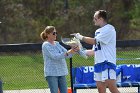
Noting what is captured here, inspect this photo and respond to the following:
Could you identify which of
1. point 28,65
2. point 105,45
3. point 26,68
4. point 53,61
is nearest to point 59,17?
point 28,65

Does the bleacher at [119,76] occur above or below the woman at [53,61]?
below

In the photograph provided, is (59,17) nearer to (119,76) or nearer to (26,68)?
(26,68)

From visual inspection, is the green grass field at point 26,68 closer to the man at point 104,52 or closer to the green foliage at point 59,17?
the man at point 104,52

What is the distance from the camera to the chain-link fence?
1059 centimetres

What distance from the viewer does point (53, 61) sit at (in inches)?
340

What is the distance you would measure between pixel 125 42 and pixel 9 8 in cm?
1868

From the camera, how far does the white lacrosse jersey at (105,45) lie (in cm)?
829

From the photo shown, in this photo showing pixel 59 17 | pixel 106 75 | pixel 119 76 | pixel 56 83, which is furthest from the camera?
pixel 59 17

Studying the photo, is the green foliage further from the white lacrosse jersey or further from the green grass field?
the white lacrosse jersey

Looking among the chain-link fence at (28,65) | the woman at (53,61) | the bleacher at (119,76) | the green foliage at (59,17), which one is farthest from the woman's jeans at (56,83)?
the green foliage at (59,17)

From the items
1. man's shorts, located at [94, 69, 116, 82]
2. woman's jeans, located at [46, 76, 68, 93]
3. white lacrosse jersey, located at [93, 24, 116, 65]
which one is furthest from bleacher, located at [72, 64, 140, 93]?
white lacrosse jersey, located at [93, 24, 116, 65]

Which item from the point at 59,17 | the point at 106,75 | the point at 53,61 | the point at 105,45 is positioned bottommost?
the point at 59,17

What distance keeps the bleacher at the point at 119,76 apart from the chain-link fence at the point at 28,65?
0.36m

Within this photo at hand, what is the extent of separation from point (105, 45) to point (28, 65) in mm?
8806
